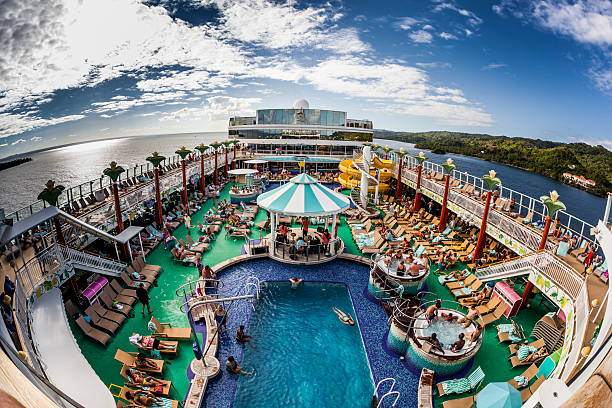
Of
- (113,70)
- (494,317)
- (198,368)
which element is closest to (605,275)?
(494,317)

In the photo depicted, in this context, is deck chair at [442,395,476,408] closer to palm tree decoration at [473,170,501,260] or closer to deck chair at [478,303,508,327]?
deck chair at [478,303,508,327]

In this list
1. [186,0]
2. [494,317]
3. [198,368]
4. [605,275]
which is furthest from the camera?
[186,0]

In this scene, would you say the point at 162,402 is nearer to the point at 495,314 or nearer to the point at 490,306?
the point at 495,314

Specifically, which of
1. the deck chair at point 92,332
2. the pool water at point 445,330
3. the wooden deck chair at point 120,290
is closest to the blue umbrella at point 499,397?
the pool water at point 445,330

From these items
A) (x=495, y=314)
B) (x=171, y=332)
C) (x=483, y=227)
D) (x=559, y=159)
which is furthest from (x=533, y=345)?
(x=559, y=159)

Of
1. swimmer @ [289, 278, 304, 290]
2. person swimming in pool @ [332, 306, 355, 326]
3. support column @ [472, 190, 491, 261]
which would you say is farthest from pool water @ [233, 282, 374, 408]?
support column @ [472, 190, 491, 261]

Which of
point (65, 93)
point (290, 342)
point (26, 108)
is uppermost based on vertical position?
point (65, 93)

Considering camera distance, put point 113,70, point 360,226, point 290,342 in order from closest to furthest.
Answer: point 290,342
point 360,226
point 113,70

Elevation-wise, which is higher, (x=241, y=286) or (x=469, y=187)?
(x=469, y=187)

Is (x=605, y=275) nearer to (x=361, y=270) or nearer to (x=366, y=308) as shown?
(x=366, y=308)
